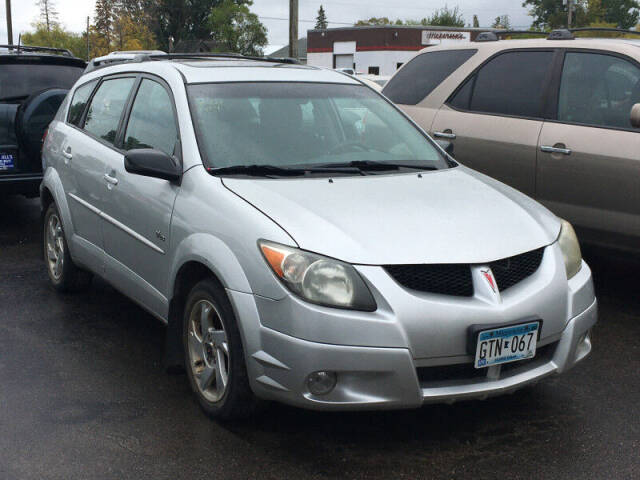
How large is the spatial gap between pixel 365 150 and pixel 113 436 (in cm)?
203

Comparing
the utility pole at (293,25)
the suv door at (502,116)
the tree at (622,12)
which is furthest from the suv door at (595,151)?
the tree at (622,12)

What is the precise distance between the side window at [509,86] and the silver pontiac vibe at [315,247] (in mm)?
1543

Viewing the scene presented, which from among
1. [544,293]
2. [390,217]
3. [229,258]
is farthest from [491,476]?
[229,258]

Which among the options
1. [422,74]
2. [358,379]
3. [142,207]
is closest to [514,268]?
[358,379]

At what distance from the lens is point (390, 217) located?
12.0ft

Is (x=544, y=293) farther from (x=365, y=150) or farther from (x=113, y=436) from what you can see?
(x=113, y=436)

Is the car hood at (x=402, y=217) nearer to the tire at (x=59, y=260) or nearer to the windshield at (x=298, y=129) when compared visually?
the windshield at (x=298, y=129)

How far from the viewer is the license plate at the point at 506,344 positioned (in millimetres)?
3332

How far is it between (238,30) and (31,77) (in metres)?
79.4

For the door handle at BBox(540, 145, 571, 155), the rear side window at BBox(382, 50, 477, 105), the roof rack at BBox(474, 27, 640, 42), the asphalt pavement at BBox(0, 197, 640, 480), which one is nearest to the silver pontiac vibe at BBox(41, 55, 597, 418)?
the asphalt pavement at BBox(0, 197, 640, 480)

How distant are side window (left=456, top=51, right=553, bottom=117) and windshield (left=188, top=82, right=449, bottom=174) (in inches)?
60.5

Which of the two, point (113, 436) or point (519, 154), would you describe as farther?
point (519, 154)

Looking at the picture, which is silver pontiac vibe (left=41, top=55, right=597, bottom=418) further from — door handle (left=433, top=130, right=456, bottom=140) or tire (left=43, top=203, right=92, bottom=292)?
door handle (left=433, top=130, right=456, bottom=140)

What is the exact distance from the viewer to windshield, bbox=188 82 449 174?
4.25 m
